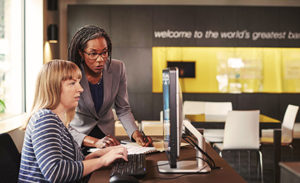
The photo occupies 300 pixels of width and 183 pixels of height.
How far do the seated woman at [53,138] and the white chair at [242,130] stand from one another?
122 inches

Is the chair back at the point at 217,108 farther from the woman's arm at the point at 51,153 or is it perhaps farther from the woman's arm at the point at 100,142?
the woman's arm at the point at 51,153

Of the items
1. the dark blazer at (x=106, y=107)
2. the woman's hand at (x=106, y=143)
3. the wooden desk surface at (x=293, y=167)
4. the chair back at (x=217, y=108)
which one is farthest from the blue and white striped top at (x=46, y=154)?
the chair back at (x=217, y=108)

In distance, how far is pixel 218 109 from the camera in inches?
260

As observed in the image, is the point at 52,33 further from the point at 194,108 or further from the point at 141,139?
the point at 141,139

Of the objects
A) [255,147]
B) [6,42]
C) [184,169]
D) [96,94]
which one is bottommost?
[255,147]

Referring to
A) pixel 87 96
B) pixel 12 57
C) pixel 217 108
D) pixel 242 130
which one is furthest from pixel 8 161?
pixel 217 108

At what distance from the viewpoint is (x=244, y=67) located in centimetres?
888

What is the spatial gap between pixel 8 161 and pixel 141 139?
82 centimetres

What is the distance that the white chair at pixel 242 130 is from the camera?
474 centimetres

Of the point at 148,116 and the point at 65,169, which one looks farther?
the point at 148,116

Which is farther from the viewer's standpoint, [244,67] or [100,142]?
[244,67]

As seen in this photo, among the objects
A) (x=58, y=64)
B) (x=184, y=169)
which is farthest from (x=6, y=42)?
(x=184, y=169)

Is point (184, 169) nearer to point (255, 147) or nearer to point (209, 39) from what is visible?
point (255, 147)

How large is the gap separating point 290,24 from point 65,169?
319 inches
